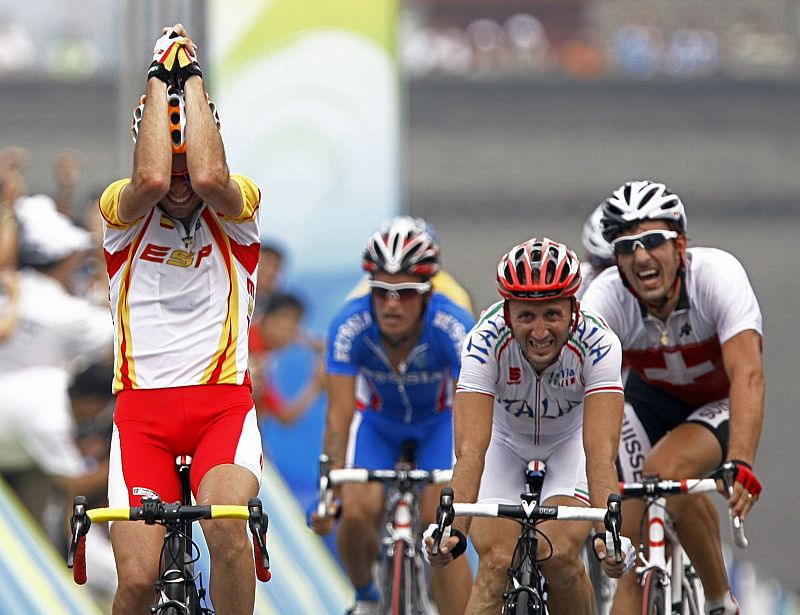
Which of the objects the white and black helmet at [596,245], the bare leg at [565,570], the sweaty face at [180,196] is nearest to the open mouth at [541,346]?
the bare leg at [565,570]

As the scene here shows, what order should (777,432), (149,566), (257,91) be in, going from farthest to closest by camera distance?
1. (777,432)
2. (257,91)
3. (149,566)

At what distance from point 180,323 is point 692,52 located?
18.9 meters

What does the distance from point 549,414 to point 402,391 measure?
1.75 m

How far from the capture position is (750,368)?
6586 mm

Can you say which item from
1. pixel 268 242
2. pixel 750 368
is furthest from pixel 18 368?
pixel 750 368

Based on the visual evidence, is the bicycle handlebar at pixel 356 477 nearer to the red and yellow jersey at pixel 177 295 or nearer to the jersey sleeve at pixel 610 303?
the jersey sleeve at pixel 610 303

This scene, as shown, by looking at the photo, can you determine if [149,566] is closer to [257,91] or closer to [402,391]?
[402,391]

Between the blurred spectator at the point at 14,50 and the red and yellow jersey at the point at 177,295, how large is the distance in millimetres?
14868

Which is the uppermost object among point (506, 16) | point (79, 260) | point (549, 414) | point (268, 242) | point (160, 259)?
point (506, 16)

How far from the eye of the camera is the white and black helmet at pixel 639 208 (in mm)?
6727

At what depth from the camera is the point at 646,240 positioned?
264 inches

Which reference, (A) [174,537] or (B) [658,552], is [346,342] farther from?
(A) [174,537]

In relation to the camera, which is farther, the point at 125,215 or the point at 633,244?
the point at 633,244

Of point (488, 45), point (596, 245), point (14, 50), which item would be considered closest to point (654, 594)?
point (596, 245)
